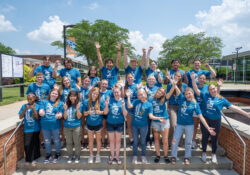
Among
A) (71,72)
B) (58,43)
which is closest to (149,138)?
(71,72)

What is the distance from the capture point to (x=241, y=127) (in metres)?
3.91

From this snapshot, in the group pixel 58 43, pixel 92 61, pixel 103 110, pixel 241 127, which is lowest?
pixel 241 127

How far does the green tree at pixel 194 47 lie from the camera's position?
36594mm

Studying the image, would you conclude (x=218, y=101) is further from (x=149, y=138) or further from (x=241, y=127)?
(x=149, y=138)

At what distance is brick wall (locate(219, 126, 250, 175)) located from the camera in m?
3.56

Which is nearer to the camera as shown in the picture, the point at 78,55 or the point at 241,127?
the point at 241,127

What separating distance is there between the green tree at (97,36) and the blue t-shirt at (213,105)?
101 ft

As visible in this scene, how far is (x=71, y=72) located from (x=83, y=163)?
251 cm

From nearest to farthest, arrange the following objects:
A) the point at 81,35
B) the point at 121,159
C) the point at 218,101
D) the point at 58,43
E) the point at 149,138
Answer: the point at 218,101 → the point at 121,159 → the point at 149,138 → the point at 81,35 → the point at 58,43

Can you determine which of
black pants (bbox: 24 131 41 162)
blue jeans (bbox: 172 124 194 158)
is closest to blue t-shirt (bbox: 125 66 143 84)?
blue jeans (bbox: 172 124 194 158)

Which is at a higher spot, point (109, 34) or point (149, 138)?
point (109, 34)

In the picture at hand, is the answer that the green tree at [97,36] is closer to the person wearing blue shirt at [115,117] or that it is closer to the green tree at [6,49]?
the person wearing blue shirt at [115,117]

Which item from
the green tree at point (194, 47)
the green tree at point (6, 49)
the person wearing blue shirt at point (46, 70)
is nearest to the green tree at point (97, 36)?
the green tree at point (194, 47)

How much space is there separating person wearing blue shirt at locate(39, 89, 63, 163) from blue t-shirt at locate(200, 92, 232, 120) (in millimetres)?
3476
